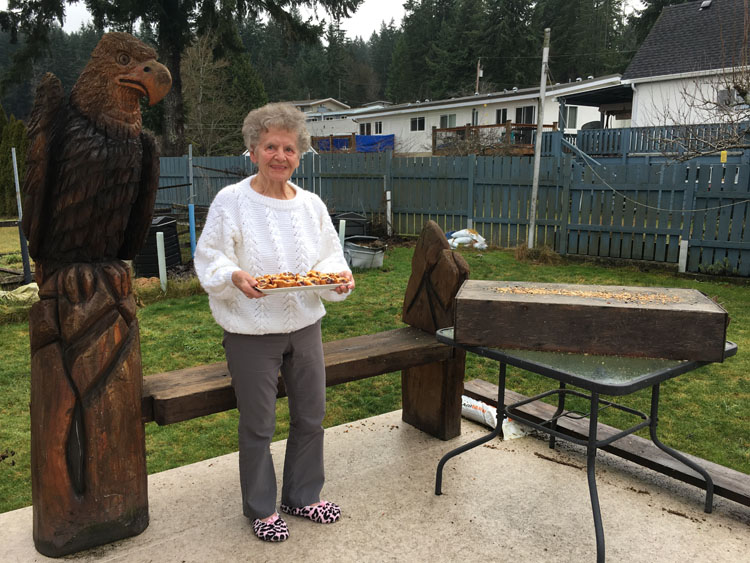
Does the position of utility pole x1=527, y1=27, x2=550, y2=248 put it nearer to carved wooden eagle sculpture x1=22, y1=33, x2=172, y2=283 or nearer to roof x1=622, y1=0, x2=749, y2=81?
roof x1=622, y1=0, x2=749, y2=81

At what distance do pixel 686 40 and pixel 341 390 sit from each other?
19.4 m

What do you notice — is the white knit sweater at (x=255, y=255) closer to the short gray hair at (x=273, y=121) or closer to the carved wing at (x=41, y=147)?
the short gray hair at (x=273, y=121)

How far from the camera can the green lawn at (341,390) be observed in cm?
354

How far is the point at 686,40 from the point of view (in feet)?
61.3

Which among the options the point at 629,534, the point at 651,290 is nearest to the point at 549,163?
the point at 651,290

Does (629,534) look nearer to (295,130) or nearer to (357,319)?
(295,130)

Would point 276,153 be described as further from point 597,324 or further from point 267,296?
point 597,324

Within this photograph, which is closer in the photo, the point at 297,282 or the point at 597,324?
the point at 297,282

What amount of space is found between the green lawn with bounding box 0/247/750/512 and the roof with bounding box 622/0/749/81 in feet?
40.1

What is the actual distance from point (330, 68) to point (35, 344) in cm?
6074

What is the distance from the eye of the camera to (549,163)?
1041cm

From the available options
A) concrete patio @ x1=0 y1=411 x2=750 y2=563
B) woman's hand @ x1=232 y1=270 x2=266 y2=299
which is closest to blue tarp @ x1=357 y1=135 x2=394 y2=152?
concrete patio @ x1=0 y1=411 x2=750 y2=563

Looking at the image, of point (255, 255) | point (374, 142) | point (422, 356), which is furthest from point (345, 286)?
point (374, 142)

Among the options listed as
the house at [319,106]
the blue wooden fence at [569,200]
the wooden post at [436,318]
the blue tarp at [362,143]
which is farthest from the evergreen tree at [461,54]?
the wooden post at [436,318]
